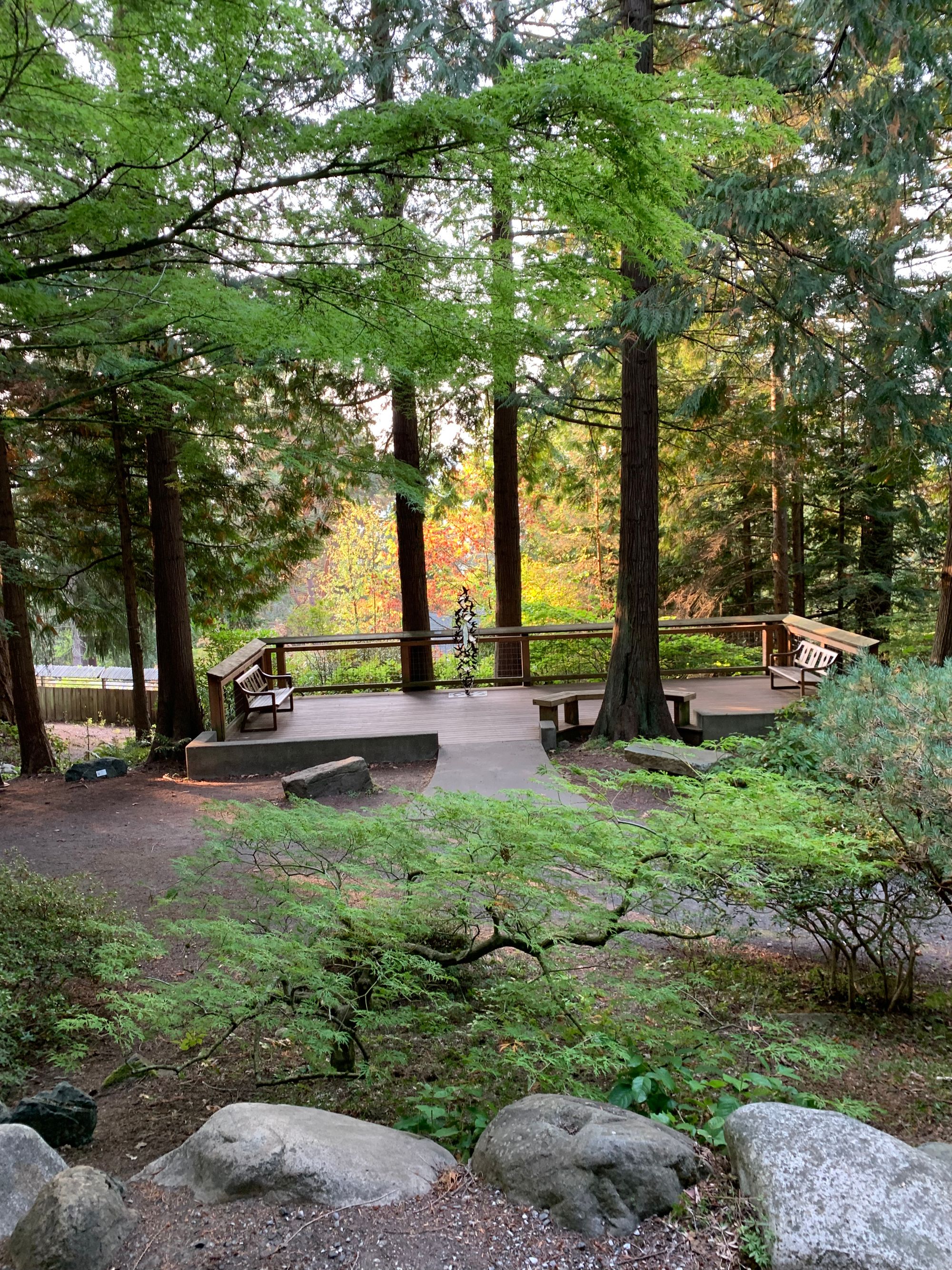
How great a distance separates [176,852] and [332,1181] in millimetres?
4980

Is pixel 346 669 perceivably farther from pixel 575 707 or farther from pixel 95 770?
pixel 575 707

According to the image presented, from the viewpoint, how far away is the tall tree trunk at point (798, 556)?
16594 millimetres

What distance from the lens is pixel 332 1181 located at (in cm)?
246

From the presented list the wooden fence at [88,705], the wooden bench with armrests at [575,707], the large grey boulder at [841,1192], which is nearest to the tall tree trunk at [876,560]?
the wooden bench with armrests at [575,707]

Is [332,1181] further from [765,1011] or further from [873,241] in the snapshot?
[873,241]

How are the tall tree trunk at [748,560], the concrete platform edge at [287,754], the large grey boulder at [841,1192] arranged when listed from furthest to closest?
1. the tall tree trunk at [748,560]
2. the concrete platform edge at [287,754]
3. the large grey boulder at [841,1192]

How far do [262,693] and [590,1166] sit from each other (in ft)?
28.7

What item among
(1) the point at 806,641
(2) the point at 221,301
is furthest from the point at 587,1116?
(1) the point at 806,641

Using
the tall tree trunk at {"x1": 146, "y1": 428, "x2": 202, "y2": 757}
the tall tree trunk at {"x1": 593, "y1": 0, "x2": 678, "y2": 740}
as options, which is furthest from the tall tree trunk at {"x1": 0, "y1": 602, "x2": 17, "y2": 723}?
the tall tree trunk at {"x1": 593, "y1": 0, "x2": 678, "y2": 740}

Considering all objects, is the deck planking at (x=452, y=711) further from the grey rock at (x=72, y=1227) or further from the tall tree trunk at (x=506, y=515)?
the grey rock at (x=72, y=1227)

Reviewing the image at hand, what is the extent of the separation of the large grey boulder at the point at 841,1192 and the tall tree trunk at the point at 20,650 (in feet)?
31.9

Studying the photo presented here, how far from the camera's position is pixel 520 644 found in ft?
43.7

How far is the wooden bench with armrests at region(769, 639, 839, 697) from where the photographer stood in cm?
995

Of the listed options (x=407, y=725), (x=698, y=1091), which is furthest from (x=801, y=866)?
(x=407, y=725)
